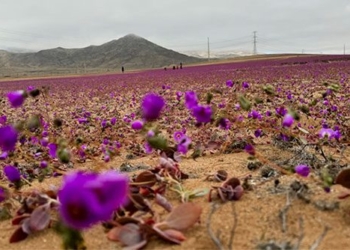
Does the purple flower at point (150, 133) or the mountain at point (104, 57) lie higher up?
the mountain at point (104, 57)

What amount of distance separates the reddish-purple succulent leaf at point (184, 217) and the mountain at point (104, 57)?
4414 inches

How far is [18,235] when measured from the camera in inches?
73.6

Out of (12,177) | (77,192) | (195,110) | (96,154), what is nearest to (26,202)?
(12,177)

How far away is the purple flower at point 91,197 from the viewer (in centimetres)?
88

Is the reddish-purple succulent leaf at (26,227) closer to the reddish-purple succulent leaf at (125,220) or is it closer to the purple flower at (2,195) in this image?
the purple flower at (2,195)

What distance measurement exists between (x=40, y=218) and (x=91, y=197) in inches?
43.7

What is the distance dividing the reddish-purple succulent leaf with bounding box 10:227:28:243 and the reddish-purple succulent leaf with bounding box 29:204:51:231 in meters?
0.05

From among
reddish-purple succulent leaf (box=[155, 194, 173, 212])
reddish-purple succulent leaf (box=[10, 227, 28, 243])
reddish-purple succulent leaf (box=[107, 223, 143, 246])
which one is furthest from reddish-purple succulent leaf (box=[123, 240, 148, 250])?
reddish-purple succulent leaf (box=[10, 227, 28, 243])

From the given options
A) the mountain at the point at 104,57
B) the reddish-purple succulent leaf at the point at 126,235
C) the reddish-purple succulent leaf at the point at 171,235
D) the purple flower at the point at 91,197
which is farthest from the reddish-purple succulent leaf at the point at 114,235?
the mountain at the point at 104,57

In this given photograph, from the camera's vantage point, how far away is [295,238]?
61.8 inches

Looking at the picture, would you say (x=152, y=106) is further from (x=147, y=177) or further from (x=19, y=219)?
(x=19, y=219)

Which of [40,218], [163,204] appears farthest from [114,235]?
[40,218]

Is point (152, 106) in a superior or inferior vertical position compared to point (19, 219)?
superior

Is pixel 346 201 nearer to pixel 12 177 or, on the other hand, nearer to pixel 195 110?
pixel 195 110
